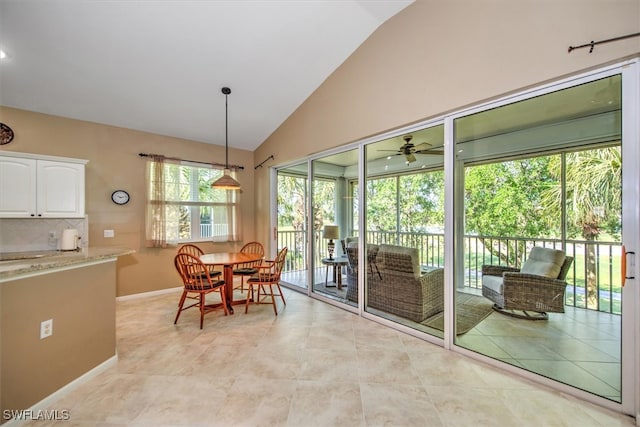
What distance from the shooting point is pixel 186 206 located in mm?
4570

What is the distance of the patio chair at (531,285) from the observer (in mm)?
2248

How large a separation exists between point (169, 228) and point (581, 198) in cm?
532

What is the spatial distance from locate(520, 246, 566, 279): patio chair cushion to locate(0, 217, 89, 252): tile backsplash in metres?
5.44

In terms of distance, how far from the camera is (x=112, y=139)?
12.8ft

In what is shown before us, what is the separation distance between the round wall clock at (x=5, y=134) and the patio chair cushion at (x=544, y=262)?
20.2 ft

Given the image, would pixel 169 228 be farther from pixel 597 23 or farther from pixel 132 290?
pixel 597 23

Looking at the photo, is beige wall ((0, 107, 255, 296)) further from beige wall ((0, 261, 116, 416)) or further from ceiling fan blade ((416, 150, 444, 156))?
ceiling fan blade ((416, 150, 444, 156))

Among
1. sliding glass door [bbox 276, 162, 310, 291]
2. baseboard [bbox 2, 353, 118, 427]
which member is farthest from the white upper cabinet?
A: sliding glass door [bbox 276, 162, 310, 291]

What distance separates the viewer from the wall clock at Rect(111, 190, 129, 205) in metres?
3.89

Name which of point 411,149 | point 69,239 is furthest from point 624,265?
point 69,239

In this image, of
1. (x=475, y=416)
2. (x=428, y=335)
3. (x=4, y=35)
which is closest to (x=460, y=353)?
(x=428, y=335)

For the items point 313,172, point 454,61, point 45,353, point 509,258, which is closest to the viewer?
point 45,353

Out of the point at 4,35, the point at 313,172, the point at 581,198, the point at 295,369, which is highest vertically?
the point at 4,35

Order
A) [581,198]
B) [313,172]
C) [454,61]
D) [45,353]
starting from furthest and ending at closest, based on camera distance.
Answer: [313,172]
[454,61]
[581,198]
[45,353]
